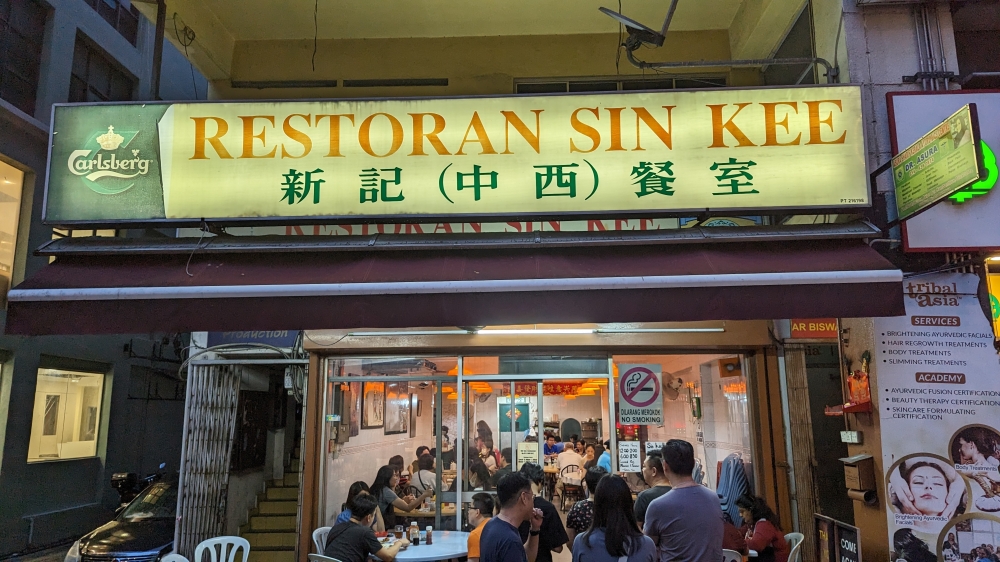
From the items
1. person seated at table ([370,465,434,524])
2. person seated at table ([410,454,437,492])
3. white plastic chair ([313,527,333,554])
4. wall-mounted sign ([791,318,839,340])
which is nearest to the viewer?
white plastic chair ([313,527,333,554])

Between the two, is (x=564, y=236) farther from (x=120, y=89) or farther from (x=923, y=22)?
(x=120, y=89)

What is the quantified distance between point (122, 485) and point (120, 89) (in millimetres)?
9886

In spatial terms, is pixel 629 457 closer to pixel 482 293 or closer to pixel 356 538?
pixel 356 538

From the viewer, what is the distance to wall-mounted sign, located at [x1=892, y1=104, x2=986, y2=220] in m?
4.58

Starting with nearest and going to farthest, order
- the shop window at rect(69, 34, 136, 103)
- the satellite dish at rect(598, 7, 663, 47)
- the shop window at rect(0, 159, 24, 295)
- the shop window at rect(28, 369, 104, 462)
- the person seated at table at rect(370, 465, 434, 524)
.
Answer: the satellite dish at rect(598, 7, 663, 47) → the person seated at table at rect(370, 465, 434, 524) → the shop window at rect(0, 159, 24, 295) → the shop window at rect(28, 369, 104, 462) → the shop window at rect(69, 34, 136, 103)

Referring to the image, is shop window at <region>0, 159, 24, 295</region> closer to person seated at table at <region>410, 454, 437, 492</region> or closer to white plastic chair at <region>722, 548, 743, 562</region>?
person seated at table at <region>410, 454, 437, 492</region>

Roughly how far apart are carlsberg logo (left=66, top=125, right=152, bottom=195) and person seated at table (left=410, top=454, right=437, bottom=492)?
16.8 feet

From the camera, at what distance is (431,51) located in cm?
902

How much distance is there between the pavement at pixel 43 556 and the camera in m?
11.9

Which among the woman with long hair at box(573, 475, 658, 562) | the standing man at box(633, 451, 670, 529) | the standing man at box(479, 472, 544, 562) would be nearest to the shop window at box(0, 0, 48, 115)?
the standing man at box(479, 472, 544, 562)

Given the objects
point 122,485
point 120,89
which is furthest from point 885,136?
point 120,89

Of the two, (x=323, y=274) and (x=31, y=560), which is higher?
(x=323, y=274)

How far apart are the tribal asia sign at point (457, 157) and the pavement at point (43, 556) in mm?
9573

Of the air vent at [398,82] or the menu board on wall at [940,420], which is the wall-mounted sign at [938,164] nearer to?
the menu board on wall at [940,420]
